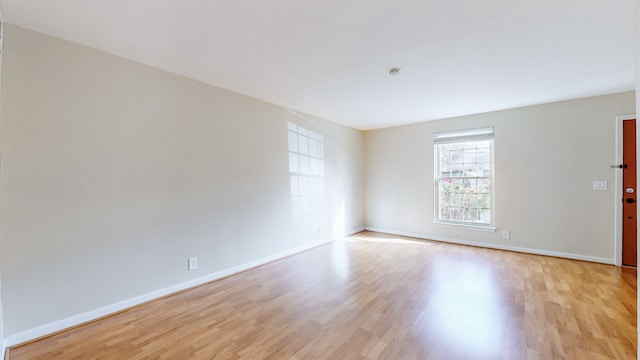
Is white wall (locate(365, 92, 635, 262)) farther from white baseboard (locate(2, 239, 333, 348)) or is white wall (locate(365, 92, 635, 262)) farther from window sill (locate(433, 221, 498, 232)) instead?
white baseboard (locate(2, 239, 333, 348))

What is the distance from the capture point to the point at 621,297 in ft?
8.52

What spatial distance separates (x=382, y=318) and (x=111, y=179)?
2.70m

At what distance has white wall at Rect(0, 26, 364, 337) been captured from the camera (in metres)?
1.96

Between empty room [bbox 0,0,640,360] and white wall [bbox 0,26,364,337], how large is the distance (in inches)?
0.5

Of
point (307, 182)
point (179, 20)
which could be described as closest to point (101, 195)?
point (179, 20)

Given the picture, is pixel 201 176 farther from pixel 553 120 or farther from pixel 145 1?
pixel 553 120

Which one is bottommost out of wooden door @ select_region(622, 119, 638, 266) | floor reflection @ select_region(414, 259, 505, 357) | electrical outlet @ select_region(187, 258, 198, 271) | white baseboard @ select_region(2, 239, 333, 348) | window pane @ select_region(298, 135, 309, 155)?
floor reflection @ select_region(414, 259, 505, 357)

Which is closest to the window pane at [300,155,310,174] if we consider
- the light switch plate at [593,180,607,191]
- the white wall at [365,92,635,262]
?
the white wall at [365,92,635,262]

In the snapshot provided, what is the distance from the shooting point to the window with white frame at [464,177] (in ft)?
14.9

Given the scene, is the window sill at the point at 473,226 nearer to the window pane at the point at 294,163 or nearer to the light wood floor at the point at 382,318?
the light wood floor at the point at 382,318

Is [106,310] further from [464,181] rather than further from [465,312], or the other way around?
[464,181]

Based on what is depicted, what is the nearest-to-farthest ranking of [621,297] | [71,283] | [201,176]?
[71,283] → [621,297] → [201,176]

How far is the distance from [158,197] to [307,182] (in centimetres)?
233

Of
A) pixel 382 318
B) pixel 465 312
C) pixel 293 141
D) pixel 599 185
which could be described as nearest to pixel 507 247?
pixel 599 185
